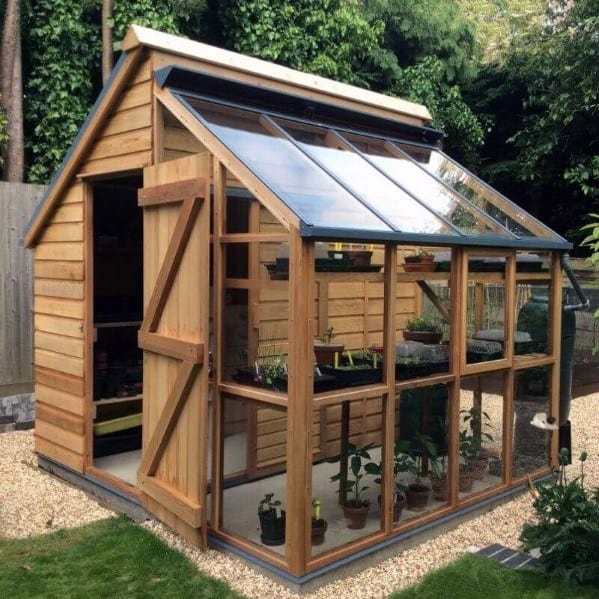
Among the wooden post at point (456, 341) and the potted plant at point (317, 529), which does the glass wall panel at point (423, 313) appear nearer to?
the wooden post at point (456, 341)

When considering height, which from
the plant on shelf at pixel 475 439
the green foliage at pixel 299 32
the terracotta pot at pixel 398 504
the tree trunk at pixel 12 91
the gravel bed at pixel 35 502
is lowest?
the gravel bed at pixel 35 502

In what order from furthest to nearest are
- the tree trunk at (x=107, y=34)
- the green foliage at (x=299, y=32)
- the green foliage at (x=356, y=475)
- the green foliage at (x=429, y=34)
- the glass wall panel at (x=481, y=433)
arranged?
1. the green foliage at (x=429, y=34)
2. the green foliage at (x=299, y=32)
3. the tree trunk at (x=107, y=34)
4. the glass wall panel at (x=481, y=433)
5. the green foliage at (x=356, y=475)

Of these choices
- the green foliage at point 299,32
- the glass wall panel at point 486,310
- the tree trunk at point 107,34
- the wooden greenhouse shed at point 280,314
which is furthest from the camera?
the green foliage at point 299,32

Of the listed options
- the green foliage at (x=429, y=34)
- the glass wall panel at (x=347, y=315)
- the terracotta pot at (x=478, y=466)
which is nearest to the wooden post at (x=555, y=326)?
the terracotta pot at (x=478, y=466)

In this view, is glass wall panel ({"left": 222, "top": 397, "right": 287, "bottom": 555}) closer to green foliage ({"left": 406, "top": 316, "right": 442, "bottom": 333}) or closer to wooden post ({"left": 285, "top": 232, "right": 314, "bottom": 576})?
wooden post ({"left": 285, "top": 232, "right": 314, "bottom": 576})

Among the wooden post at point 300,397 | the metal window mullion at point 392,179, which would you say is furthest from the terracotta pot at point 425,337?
the wooden post at point 300,397

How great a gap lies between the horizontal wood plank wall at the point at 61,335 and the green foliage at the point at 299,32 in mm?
6168

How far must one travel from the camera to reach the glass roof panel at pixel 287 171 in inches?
141

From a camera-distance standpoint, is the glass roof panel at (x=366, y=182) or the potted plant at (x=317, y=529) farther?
the glass roof panel at (x=366, y=182)

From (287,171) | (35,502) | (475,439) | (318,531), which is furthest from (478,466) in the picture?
(35,502)

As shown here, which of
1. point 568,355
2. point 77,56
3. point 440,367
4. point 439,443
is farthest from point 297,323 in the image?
point 77,56

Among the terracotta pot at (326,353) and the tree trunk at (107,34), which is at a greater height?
the tree trunk at (107,34)

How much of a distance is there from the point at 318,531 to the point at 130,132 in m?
2.89

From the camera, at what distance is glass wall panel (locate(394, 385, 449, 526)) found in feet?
14.8
